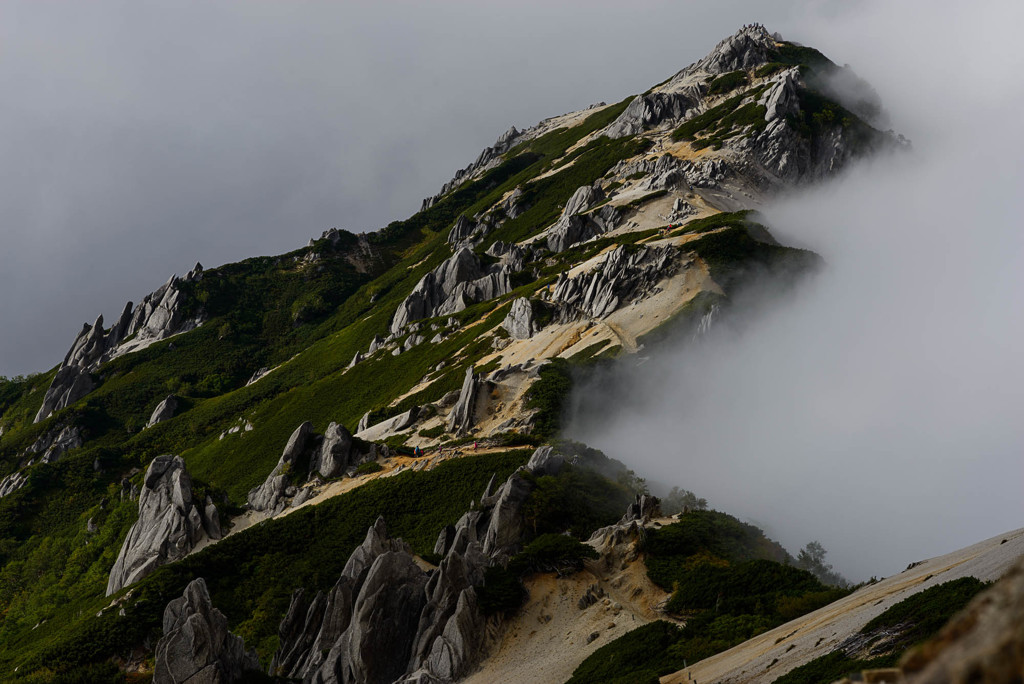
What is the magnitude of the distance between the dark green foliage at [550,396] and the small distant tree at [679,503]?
15480 millimetres

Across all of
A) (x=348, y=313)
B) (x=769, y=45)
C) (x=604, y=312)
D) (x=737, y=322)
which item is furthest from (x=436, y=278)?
(x=769, y=45)

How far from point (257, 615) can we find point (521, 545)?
2141cm

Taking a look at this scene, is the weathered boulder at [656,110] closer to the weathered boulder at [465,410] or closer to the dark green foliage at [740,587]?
the weathered boulder at [465,410]

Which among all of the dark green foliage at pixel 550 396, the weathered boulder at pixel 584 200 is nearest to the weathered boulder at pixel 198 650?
the dark green foliage at pixel 550 396

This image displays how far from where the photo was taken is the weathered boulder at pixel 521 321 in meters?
87.2

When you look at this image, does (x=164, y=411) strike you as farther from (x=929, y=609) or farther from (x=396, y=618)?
(x=929, y=609)

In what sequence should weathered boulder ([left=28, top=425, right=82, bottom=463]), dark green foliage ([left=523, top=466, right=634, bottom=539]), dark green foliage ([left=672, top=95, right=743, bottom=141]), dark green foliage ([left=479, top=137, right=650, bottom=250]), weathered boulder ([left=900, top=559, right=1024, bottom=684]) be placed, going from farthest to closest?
dark green foliage ([left=479, top=137, right=650, bottom=250]) < dark green foliage ([left=672, top=95, right=743, bottom=141]) < weathered boulder ([left=28, top=425, right=82, bottom=463]) < dark green foliage ([left=523, top=466, right=634, bottom=539]) < weathered boulder ([left=900, top=559, right=1024, bottom=684])

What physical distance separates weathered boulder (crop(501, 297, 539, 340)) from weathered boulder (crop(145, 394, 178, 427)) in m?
72.2

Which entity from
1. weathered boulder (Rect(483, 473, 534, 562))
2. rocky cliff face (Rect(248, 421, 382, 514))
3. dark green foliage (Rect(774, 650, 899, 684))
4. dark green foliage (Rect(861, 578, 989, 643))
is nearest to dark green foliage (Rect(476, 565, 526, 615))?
weathered boulder (Rect(483, 473, 534, 562))

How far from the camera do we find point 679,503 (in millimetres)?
49594

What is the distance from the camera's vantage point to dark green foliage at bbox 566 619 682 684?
83.1 feet

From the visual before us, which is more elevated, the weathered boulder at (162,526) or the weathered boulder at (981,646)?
the weathered boulder at (162,526)

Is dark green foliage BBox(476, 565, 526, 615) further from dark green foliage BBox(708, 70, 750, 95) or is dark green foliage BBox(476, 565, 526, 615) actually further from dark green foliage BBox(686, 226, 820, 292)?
dark green foliage BBox(708, 70, 750, 95)

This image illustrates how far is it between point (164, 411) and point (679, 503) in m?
107
